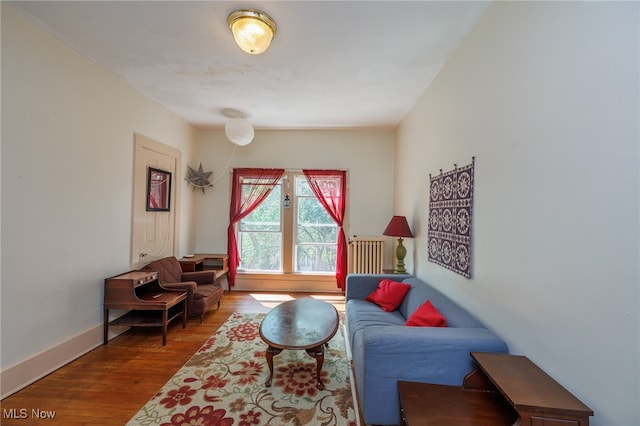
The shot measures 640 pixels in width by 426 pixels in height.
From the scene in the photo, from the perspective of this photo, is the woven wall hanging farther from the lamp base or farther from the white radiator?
the white radiator

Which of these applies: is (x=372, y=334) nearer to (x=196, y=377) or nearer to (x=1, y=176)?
(x=196, y=377)

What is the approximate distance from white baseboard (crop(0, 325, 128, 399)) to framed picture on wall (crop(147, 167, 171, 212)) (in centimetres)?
152

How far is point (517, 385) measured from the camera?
1123 millimetres

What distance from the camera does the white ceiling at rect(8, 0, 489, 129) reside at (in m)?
1.82

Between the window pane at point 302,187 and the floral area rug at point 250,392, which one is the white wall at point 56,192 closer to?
the floral area rug at point 250,392

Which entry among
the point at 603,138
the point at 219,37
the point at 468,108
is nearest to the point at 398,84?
the point at 468,108

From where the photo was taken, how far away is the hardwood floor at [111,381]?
174 centimetres

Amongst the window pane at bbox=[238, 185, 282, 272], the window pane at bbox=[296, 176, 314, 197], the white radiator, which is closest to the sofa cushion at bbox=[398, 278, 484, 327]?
the white radiator

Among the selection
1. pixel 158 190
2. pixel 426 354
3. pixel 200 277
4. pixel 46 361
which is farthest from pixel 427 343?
pixel 158 190

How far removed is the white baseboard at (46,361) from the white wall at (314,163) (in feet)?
7.01

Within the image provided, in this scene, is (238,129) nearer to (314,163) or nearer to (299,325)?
(314,163)

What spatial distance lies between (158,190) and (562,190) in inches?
161

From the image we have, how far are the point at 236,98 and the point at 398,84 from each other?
197cm

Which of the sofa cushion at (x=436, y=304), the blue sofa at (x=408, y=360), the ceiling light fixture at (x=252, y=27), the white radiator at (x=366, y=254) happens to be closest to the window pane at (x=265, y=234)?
the white radiator at (x=366, y=254)
